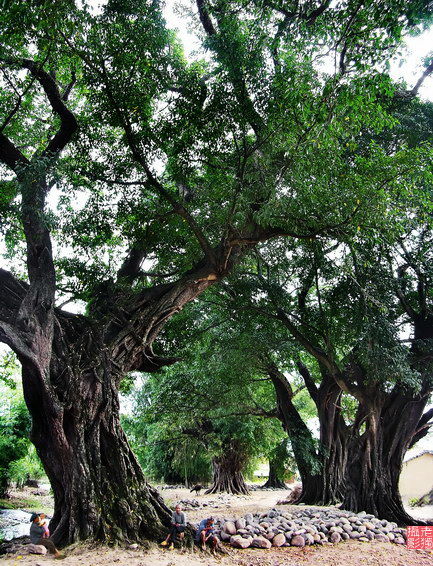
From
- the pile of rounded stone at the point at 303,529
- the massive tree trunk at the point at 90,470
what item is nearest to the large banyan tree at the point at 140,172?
the massive tree trunk at the point at 90,470

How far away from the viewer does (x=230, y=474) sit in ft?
64.4

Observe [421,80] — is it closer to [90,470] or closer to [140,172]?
[140,172]

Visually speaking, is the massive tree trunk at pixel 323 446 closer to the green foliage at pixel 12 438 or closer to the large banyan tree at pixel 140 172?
the large banyan tree at pixel 140 172

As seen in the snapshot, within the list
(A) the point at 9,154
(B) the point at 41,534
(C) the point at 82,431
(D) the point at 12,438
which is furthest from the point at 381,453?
(D) the point at 12,438

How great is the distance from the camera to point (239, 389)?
13820 mm

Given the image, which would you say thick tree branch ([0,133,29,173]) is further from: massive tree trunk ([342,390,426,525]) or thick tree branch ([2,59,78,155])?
massive tree trunk ([342,390,426,525])

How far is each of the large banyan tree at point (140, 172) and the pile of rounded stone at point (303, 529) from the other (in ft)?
5.14

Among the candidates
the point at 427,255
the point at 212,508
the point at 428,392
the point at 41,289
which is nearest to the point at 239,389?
the point at 212,508

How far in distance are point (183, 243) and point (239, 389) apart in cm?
626

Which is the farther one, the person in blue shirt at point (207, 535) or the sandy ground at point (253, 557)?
the person in blue shirt at point (207, 535)

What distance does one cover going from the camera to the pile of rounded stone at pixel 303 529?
7180 mm

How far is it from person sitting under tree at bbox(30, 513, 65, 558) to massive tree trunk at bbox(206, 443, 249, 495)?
1468 centimetres

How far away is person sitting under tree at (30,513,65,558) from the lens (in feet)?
17.7

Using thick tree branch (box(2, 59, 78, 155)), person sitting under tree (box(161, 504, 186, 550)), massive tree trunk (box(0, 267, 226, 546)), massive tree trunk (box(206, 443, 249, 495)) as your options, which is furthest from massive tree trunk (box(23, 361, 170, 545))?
massive tree trunk (box(206, 443, 249, 495))
